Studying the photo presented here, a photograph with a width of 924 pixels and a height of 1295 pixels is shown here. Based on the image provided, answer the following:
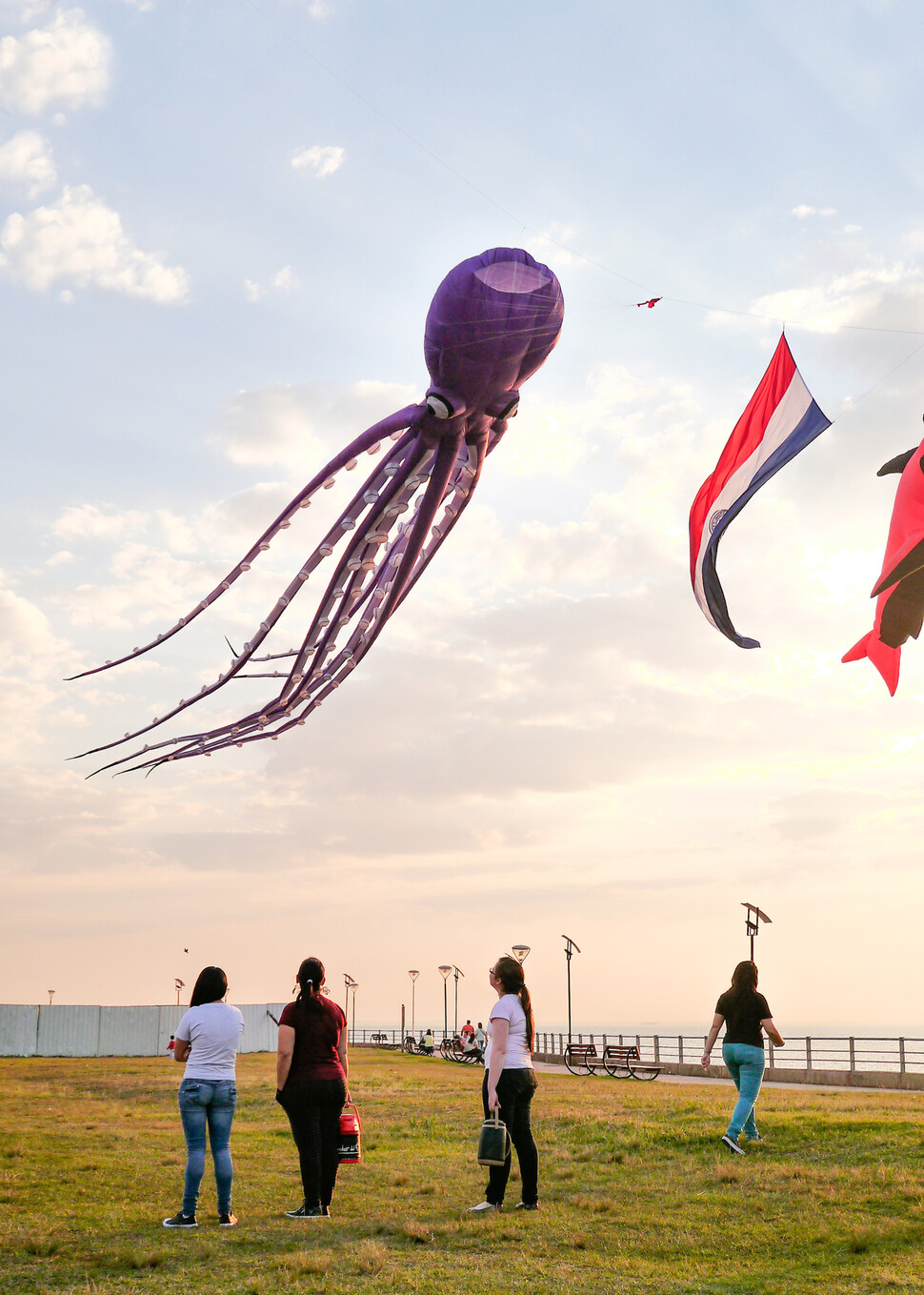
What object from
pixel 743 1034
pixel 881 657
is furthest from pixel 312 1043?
pixel 881 657

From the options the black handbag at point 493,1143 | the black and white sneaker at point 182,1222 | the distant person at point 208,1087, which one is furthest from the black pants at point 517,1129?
the black and white sneaker at point 182,1222

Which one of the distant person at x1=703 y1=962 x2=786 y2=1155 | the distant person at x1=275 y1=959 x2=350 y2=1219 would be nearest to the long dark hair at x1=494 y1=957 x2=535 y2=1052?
the distant person at x1=275 y1=959 x2=350 y2=1219

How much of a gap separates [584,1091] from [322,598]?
12319 mm

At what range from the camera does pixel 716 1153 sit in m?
9.30

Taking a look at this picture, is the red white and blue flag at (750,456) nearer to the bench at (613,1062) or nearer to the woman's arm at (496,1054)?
the woman's arm at (496,1054)

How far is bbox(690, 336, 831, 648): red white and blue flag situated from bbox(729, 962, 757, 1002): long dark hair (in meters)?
2.79

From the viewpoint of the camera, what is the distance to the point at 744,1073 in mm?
9180

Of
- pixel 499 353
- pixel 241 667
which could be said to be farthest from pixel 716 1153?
pixel 499 353

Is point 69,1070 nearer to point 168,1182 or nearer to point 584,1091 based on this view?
point 584,1091

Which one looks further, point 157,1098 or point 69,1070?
point 69,1070

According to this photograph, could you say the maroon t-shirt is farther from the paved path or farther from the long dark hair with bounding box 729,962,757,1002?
the paved path

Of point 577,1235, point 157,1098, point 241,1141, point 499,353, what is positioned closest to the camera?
point 577,1235

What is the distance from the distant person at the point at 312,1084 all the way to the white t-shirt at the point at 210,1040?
32cm

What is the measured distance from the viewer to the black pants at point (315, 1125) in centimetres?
717
